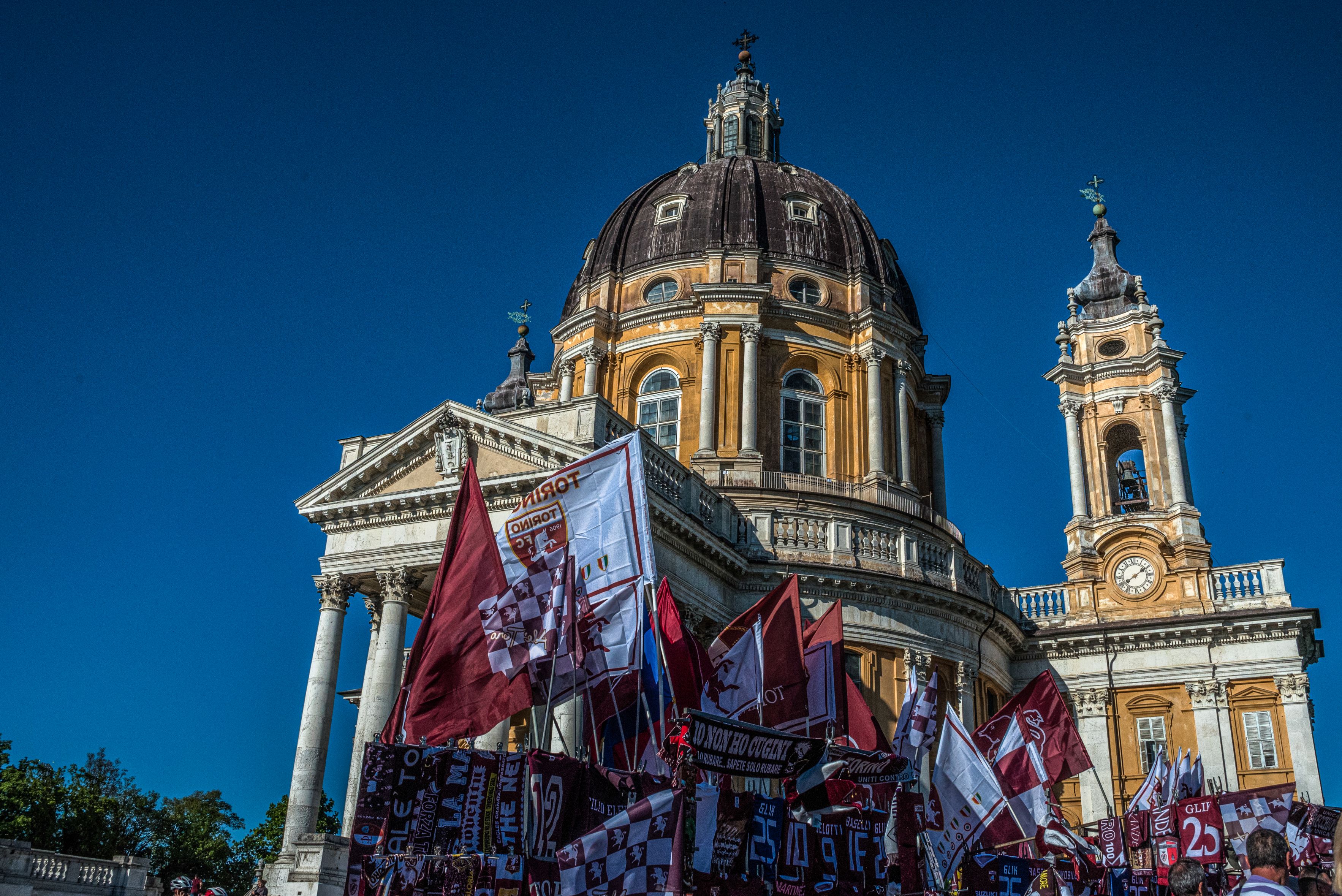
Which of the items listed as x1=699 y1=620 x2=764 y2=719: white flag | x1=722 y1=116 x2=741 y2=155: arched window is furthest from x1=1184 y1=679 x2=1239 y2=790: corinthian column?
x1=722 y1=116 x2=741 y2=155: arched window

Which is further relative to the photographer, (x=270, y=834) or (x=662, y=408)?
(x=270, y=834)

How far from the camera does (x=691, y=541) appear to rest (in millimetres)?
26406

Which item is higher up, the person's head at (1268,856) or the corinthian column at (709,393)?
the corinthian column at (709,393)

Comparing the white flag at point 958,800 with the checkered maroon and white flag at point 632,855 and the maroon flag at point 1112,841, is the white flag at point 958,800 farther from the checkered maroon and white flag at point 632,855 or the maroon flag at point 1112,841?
the maroon flag at point 1112,841

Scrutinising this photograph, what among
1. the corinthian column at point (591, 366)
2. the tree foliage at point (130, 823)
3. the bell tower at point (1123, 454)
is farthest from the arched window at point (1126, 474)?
the tree foliage at point (130, 823)

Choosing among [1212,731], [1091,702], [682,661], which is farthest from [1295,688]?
[682,661]

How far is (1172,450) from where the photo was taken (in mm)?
35969

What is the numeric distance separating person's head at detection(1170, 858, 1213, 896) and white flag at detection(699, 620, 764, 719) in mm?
5741

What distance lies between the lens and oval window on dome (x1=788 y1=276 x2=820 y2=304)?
119 feet

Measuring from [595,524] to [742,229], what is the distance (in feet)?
83.2

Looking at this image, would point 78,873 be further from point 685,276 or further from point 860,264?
point 860,264

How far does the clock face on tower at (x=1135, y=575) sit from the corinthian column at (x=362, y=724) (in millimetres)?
20478

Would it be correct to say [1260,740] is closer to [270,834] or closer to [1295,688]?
[1295,688]

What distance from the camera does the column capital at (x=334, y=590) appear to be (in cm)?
2547
